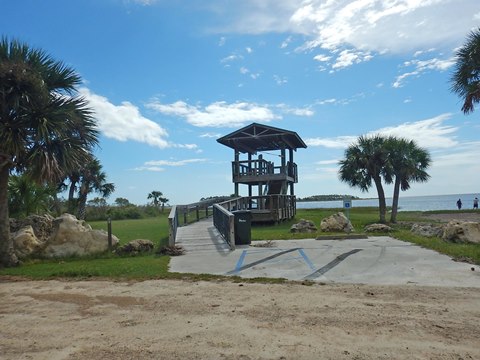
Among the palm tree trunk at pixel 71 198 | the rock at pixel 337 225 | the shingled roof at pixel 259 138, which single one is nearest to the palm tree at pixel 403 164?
the shingled roof at pixel 259 138

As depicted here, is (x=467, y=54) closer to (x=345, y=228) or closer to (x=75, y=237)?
(x=345, y=228)

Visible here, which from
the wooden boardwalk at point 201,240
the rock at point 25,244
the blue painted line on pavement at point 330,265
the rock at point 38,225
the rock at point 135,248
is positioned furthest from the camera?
the rock at point 38,225

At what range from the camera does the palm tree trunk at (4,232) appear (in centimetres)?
976

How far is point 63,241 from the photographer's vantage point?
440 inches

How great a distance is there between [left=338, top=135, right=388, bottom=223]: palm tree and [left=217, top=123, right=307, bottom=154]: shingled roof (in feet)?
11.9

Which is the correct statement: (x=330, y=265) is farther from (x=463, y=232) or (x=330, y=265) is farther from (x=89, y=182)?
(x=89, y=182)

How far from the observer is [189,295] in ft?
21.5

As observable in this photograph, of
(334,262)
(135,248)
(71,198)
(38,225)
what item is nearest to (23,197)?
(38,225)

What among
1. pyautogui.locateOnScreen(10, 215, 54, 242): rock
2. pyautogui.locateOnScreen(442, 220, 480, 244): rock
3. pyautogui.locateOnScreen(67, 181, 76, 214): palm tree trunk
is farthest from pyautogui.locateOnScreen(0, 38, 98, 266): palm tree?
pyautogui.locateOnScreen(67, 181, 76, 214): palm tree trunk

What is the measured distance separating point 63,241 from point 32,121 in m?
3.60

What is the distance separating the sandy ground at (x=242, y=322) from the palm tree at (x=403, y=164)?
22.5 metres

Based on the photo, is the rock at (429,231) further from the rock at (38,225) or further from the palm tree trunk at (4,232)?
the palm tree trunk at (4,232)

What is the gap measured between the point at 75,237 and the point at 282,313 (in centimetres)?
810

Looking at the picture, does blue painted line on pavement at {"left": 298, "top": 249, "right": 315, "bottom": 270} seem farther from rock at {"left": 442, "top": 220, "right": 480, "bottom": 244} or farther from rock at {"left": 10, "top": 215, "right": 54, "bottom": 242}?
rock at {"left": 10, "top": 215, "right": 54, "bottom": 242}
